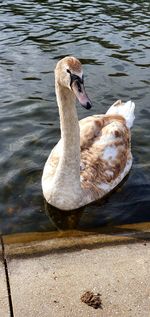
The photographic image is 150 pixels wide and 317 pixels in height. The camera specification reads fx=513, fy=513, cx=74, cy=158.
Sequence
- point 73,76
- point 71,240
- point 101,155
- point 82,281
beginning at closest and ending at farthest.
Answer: point 82,281 → point 71,240 → point 73,76 → point 101,155

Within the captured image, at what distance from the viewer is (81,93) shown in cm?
514

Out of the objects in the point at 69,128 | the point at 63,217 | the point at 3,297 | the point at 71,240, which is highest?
the point at 69,128

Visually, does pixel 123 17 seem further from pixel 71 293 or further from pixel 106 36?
pixel 71 293

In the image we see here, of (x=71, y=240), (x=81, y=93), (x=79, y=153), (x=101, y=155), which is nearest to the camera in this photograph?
(x=71, y=240)

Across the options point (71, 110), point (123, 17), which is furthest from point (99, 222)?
point (123, 17)

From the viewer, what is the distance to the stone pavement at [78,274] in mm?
4109

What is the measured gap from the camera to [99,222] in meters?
6.10

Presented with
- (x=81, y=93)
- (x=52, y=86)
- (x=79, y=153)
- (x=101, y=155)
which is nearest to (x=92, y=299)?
(x=81, y=93)

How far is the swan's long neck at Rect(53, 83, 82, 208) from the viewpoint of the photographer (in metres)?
5.84

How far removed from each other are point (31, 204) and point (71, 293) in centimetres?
230

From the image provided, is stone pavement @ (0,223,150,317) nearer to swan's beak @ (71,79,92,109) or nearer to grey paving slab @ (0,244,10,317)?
grey paving slab @ (0,244,10,317)

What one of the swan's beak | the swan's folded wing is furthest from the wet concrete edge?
the swan's beak

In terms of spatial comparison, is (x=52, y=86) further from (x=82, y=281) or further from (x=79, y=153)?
(x=82, y=281)

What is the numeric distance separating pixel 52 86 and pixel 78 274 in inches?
238
